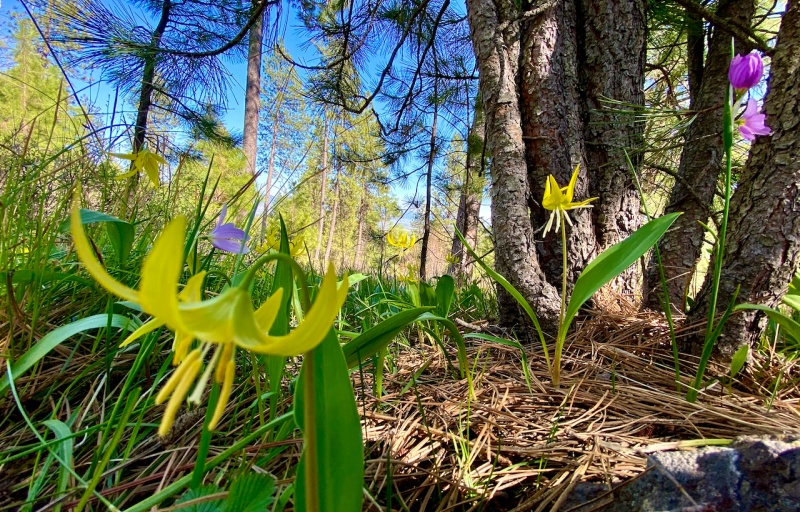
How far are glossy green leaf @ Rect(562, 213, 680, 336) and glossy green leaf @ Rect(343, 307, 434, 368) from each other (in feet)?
1.58

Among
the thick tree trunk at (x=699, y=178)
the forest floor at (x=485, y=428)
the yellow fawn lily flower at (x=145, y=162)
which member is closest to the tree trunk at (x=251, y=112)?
the yellow fawn lily flower at (x=145, y=162)

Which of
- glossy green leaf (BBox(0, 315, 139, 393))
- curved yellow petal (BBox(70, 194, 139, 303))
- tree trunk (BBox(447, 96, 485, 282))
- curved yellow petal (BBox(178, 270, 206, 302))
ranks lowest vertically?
glossy green leaf (BBox(0, 315, 139, 393))

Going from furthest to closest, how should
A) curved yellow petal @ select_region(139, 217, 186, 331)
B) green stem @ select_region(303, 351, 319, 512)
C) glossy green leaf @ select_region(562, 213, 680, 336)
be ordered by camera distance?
glossy green leaf @ select_region(562, 213, 680, 336), green stem @ select_region(303, 351, 319, 512), curved yellow petal @ select_region(139, 217, 186, 331)

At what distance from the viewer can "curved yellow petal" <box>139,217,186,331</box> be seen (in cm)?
24

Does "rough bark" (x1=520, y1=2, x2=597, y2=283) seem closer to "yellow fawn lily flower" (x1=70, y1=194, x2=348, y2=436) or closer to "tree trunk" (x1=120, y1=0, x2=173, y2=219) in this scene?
"yellow fawn lily flower" (x1=70, y1=194, x2=348, y2=436)

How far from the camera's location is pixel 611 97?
1.47m

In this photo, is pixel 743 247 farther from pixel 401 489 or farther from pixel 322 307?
pixel 322 307

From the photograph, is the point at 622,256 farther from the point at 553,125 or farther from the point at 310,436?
the point at 310,436

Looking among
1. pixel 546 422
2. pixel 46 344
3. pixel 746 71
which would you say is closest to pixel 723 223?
pixel 746 71

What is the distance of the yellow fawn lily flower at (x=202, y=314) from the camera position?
0.25 meters

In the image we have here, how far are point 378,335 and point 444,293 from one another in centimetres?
88

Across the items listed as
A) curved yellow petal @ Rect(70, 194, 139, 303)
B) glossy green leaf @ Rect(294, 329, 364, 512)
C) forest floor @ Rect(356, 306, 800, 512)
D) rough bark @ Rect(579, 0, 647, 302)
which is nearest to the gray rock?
forest floor @ Rect(356, 306, 800, 512)

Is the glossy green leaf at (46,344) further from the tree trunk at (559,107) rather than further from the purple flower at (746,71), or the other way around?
the purple flower at (746,71)

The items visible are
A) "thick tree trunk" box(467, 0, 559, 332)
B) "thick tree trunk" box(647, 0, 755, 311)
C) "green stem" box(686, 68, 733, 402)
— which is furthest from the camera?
"thick tree trunk" box(647, 0, 755, 311)
